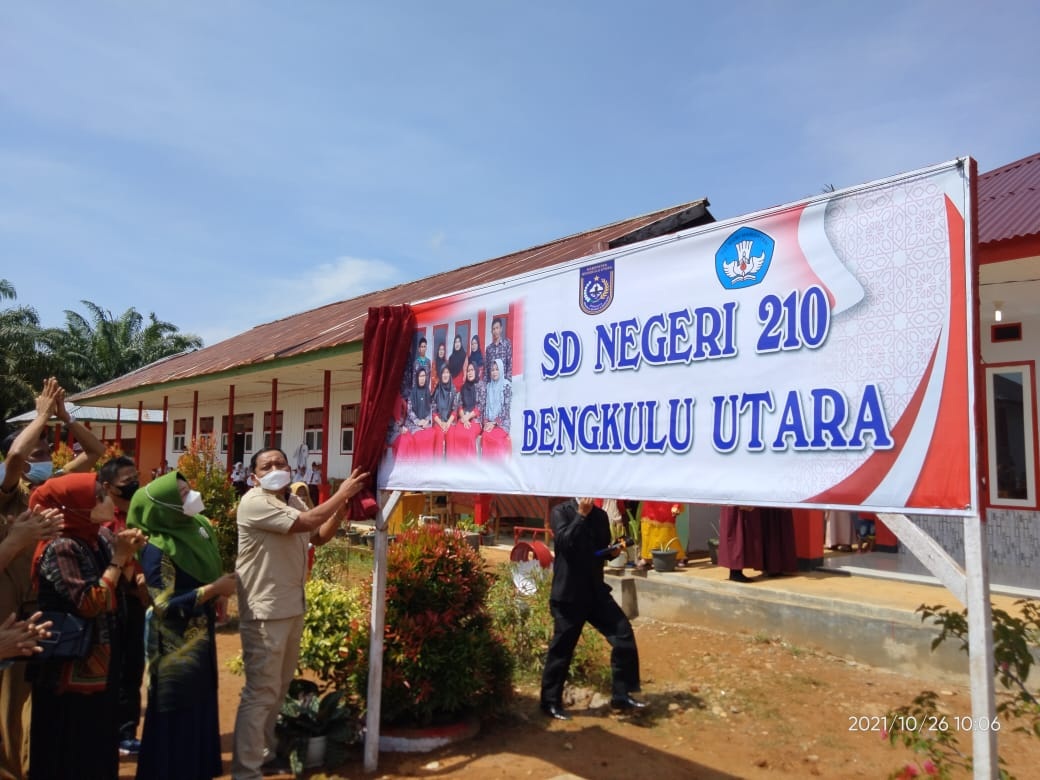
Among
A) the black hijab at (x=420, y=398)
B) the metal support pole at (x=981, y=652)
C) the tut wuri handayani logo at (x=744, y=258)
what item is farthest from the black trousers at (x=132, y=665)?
the metal support pole at (x=981, y=652)

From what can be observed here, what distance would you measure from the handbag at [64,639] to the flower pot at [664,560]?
254 inches

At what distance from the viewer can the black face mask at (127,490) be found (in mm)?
3744

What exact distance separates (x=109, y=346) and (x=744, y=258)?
39.9m

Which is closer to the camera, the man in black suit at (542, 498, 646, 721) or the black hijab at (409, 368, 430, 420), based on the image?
the black hijab at (409, 368, 430, 420)

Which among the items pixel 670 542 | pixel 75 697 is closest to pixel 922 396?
pixel 75 697

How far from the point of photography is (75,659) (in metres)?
3.19

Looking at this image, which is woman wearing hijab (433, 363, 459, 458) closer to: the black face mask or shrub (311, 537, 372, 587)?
the black face mask

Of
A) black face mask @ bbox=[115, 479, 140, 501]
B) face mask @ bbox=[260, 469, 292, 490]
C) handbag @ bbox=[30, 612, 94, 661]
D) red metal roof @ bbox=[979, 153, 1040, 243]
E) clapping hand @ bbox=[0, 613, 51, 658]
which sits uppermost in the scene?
red metal roof @ bbox=[979, 153, 1040, 243]

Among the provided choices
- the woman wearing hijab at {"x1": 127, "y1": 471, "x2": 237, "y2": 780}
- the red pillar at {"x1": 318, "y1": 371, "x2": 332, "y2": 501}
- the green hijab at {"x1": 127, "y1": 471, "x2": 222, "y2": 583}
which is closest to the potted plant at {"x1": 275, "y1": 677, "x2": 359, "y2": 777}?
the woman wearing hijab at {"x1": 127, "y1": 471, "x2": 237, "y2": 780}

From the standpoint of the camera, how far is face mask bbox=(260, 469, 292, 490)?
3.91 meters

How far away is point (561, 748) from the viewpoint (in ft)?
15.2

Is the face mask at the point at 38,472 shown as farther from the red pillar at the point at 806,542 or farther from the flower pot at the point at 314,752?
the red pillar at the point at 806,542

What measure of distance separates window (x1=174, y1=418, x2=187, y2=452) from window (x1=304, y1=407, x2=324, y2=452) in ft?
28.1

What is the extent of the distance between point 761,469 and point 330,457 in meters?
15.7
